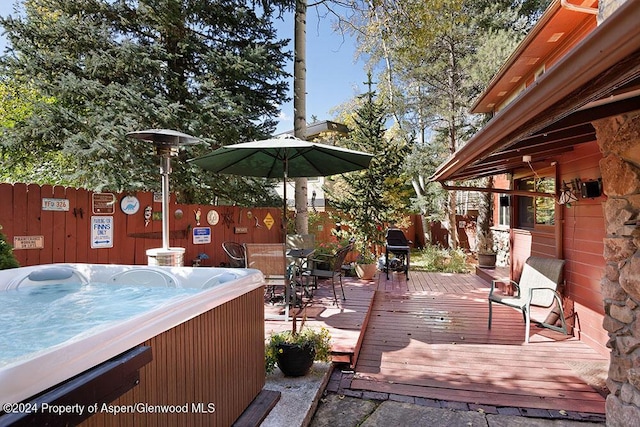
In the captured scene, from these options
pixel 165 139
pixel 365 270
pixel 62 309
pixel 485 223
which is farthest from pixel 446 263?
pixel 62 309

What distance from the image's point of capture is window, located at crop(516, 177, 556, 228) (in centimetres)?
496

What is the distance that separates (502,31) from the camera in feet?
25.5

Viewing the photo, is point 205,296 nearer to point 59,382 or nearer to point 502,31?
point 59,382

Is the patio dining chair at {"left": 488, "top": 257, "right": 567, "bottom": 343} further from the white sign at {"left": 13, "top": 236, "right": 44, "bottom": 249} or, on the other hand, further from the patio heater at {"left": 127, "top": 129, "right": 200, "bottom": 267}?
the white sign at {"left": 13, "top": 236, "right": 44, "bottom": 249}

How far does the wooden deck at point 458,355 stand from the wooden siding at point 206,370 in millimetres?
1065

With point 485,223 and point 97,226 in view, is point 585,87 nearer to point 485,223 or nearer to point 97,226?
point 97,226

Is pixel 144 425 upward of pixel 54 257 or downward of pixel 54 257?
downward

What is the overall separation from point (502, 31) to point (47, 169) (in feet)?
35.0

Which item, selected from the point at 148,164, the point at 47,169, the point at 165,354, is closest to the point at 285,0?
the point at 148,164

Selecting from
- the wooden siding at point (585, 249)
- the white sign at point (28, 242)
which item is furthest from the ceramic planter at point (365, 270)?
the white sign at point (28, 242)

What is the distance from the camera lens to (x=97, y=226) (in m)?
4.38

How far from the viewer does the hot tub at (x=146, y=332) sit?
1.21 m

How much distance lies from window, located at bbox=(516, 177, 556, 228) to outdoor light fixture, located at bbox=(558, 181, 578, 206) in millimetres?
258

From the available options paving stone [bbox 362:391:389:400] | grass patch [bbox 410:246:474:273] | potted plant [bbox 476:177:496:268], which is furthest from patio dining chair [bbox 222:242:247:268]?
potted plant [bbox 476:177:496:268]
